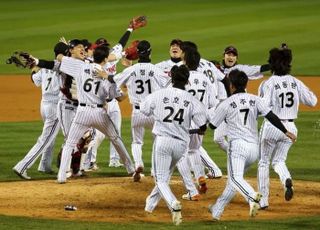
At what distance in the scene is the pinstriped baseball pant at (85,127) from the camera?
13.6m

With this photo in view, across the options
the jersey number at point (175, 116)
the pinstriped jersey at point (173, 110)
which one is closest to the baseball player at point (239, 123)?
the pinstriped jersey at point (173, 110)

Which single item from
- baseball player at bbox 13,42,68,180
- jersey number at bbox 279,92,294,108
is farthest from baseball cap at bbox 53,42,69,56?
jersey number at bbox 279,92,294,108

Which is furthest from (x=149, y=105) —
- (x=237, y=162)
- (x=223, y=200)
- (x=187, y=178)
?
(x=187, y=178)

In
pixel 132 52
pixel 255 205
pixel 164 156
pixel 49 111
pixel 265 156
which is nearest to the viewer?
pixel 255 205

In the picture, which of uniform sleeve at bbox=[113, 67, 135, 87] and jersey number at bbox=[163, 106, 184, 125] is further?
uniform sleeve at bbox=[113, 67, 135, 87]

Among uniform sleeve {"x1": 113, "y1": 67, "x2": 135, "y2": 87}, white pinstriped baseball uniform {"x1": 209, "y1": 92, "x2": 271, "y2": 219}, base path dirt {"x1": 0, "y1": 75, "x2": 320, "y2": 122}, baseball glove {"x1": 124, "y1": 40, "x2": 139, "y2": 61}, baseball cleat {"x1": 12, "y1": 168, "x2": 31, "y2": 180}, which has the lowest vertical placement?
baseball cleat {"x1": 12, "y1": 168, "x2": 31, "y2": 180}

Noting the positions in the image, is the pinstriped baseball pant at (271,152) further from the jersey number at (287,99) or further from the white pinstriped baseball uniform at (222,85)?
the white pinstriped baseball uniform at (222,85)

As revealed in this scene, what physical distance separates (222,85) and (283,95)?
2.29 m

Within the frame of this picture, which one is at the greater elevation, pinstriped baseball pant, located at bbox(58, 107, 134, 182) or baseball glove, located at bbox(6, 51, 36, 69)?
baseball glove, located at bbox(6, 51, 36, 69)

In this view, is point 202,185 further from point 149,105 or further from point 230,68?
point 149,105

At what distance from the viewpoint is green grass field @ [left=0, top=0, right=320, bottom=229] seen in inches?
1064

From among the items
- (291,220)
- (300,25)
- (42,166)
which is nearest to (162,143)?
(291,220)

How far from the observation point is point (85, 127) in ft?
45.2

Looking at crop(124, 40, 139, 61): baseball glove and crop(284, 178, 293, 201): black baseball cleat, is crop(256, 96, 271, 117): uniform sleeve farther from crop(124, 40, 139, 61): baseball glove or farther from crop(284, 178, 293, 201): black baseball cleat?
crop(124, 40, 139, 61): baseball glove
